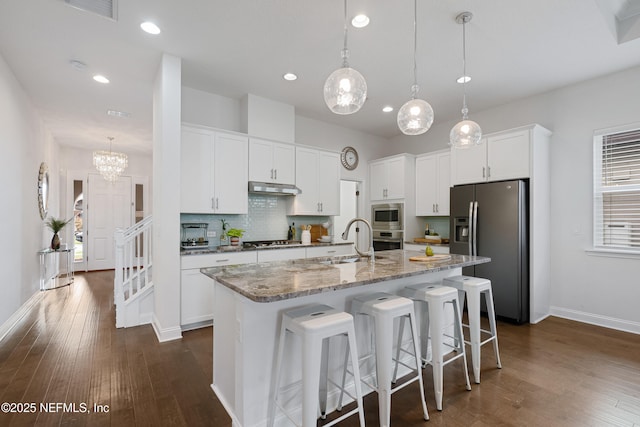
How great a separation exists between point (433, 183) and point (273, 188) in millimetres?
2696

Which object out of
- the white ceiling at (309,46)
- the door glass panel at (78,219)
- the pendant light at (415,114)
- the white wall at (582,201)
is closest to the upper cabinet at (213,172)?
the white ceiling at (309,46)

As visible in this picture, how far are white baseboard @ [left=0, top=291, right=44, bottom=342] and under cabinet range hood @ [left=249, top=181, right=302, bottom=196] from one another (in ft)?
10.0

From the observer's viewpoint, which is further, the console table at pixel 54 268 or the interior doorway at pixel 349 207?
the interior doorway at pixel 349 207

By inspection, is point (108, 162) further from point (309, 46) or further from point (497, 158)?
point (497, 158)

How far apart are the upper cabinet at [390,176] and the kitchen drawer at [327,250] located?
133 cm

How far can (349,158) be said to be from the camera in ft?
19.3

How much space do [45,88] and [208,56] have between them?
2.57m

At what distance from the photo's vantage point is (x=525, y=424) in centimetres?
192

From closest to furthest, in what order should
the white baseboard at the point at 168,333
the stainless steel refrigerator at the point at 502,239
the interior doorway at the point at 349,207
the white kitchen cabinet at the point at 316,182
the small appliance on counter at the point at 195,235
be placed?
the white baseboard at the point at 168,333 < the stainless steel refrigerator at the point at 502,239 < the small appliance on counter at the point at 195,235 < the white kitchen cabinet at the point at 316,182 < the interior doorway at the point at 349,207

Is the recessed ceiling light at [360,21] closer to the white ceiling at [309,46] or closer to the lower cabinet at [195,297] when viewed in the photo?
the white ceiling at [309,46]

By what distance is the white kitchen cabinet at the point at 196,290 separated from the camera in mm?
3432

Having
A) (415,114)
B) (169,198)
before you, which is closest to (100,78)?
(169,198)

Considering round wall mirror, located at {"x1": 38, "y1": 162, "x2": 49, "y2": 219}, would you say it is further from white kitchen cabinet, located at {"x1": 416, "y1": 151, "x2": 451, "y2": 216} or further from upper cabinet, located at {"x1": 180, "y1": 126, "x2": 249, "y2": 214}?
white kitchen cabinet, located at {"x1": 416, "y1": 151, "x2": 451, "y2": 216}

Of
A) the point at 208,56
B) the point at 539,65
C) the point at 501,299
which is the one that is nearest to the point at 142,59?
the point at 208,56
